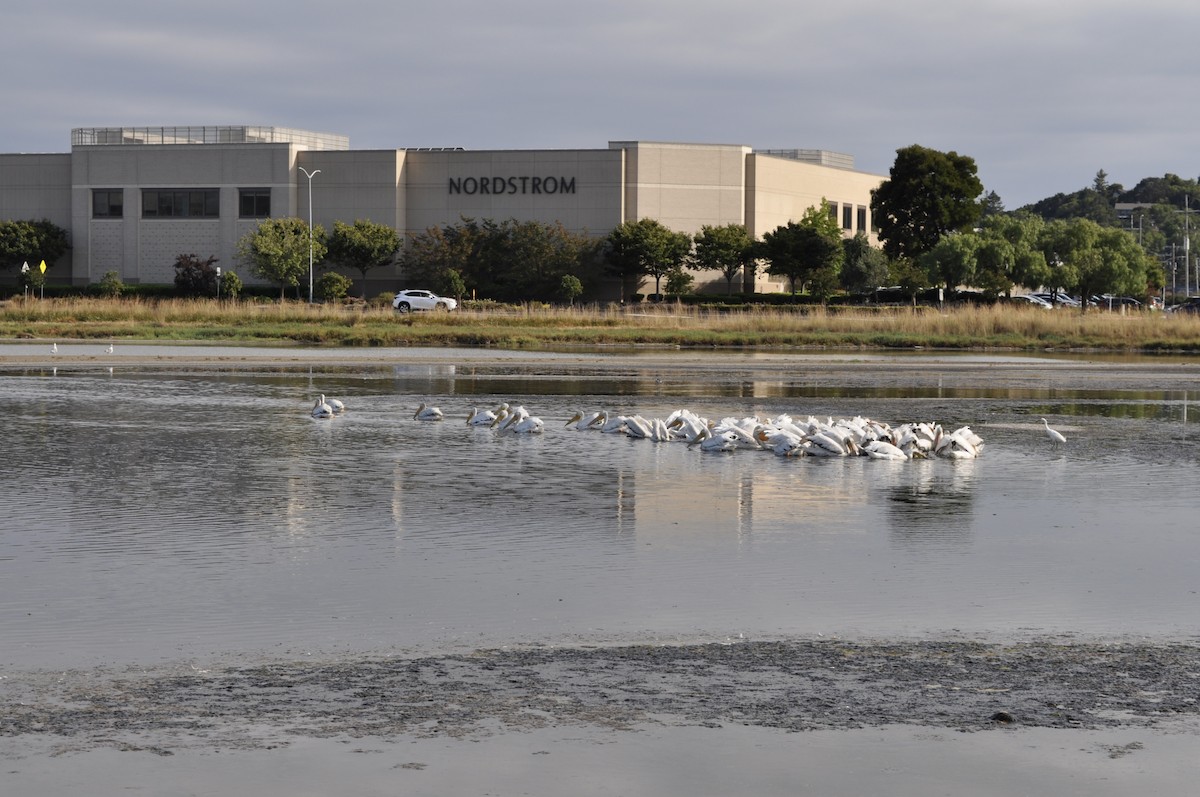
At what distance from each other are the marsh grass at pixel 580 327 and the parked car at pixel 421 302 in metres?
17.4

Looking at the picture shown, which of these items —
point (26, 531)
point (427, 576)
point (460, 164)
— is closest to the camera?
point (427, 576)

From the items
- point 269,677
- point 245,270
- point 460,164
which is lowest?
point 269,677

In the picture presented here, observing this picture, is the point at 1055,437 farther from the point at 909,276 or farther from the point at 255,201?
the point at 255,201

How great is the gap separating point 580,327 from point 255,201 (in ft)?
160

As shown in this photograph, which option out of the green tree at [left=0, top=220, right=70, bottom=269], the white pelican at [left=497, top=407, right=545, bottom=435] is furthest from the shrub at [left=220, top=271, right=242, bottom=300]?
→ the white pelican at [left=497, top=407, right=545, bottom=435]

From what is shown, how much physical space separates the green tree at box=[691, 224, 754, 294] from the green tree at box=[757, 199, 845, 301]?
1.21 metres

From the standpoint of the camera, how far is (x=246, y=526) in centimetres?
1153

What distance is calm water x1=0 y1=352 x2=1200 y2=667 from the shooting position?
27.0 ft

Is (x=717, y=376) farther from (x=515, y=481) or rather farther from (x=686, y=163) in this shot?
(x=686, y=163)

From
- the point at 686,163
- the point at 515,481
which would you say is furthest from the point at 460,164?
the point at 515,481

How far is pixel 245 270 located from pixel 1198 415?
266 feet

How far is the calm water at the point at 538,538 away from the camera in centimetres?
824

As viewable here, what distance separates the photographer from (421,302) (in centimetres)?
7962

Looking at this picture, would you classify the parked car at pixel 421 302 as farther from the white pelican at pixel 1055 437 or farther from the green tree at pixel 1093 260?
the white pelican at pixel 1055 437
